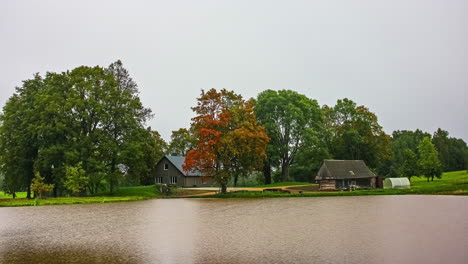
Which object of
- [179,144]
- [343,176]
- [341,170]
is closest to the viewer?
[343,176]

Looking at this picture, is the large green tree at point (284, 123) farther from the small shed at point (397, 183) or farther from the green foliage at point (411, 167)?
the small shed at point (397, 183)

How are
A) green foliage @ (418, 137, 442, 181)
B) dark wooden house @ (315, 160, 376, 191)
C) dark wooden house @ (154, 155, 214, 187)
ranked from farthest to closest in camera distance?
dark wooden house @ (154, 155, 214, 187) < green foliage @ (418, 137, 442, 181) < dark wooden house @ (315, 160, 376, 191)

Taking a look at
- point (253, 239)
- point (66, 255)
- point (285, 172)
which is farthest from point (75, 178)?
point (285, 172)

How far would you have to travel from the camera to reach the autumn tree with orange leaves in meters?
49.4

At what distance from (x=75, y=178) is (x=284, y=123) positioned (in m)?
36.9

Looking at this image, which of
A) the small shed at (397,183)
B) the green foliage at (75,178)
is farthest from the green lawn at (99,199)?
the small shed at (397,183)

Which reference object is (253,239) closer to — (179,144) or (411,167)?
(411,167)

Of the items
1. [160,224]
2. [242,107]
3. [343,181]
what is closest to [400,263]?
[160,224]

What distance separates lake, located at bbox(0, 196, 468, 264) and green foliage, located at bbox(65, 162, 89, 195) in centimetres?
2197

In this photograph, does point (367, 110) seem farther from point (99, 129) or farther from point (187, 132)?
point (99, 129)

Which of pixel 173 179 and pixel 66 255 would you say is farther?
pixel 173 179

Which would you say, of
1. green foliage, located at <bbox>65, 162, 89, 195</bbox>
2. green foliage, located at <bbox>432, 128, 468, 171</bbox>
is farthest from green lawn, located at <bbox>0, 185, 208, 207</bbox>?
green foliage, located at <bbox>432, 128, 468, 171</bbox>

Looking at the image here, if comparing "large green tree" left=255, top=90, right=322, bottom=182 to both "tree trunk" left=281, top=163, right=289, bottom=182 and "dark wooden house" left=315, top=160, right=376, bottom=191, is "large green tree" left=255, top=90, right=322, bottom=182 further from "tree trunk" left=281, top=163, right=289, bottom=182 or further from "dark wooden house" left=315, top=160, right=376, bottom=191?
"dark wooden house" left=315, top=160, right=376, bottom=191

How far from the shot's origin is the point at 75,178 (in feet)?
158
